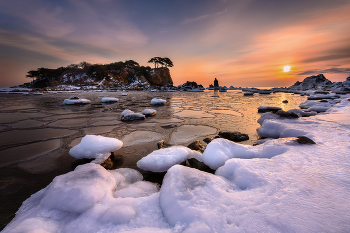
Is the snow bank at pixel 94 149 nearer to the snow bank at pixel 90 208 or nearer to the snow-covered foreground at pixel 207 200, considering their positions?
the snow-covered foreground at pixel 207 200

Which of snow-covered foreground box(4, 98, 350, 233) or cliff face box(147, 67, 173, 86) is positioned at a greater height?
cliff face box(147, 67, 173, 86)

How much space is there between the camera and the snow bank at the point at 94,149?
198 cm

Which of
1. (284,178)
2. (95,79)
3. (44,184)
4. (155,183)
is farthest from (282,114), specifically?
(95,79)

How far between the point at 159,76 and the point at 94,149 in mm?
44847

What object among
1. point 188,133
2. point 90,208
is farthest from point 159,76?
point 90,208

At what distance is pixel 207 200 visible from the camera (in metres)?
1.13

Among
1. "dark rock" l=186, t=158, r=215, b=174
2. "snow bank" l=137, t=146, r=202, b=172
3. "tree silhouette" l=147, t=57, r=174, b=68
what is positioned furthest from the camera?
"tree silhouette" l=147, t=57, r=174, b=68

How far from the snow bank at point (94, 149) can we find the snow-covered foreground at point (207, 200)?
14.6 inches

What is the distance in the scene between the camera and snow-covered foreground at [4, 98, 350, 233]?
35.6 inches

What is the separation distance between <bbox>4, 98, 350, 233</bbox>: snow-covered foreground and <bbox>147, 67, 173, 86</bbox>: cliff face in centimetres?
4522

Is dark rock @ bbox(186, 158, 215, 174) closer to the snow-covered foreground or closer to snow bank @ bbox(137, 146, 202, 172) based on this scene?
snow bank @ bbox(137, 146, 202, 172)

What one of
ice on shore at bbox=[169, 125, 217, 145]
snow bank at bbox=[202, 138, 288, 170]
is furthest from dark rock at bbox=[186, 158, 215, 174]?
ice on shore at bbox=[169, 125, 217, 145]

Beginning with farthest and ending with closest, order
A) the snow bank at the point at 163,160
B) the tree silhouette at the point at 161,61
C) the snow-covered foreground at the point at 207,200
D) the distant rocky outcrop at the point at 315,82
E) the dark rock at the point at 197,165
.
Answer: the tree silhouette at the point at 161,61 < the distant rocky outcrop at the point at 315,82 < the dark rock at the point at 197,165 < the snow bank at the point at 163,160 < the snow-covered foreground at the point at 207,200

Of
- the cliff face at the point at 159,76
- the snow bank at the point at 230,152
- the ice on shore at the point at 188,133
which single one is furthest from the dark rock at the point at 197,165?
the cliff face at the point at 159,76
